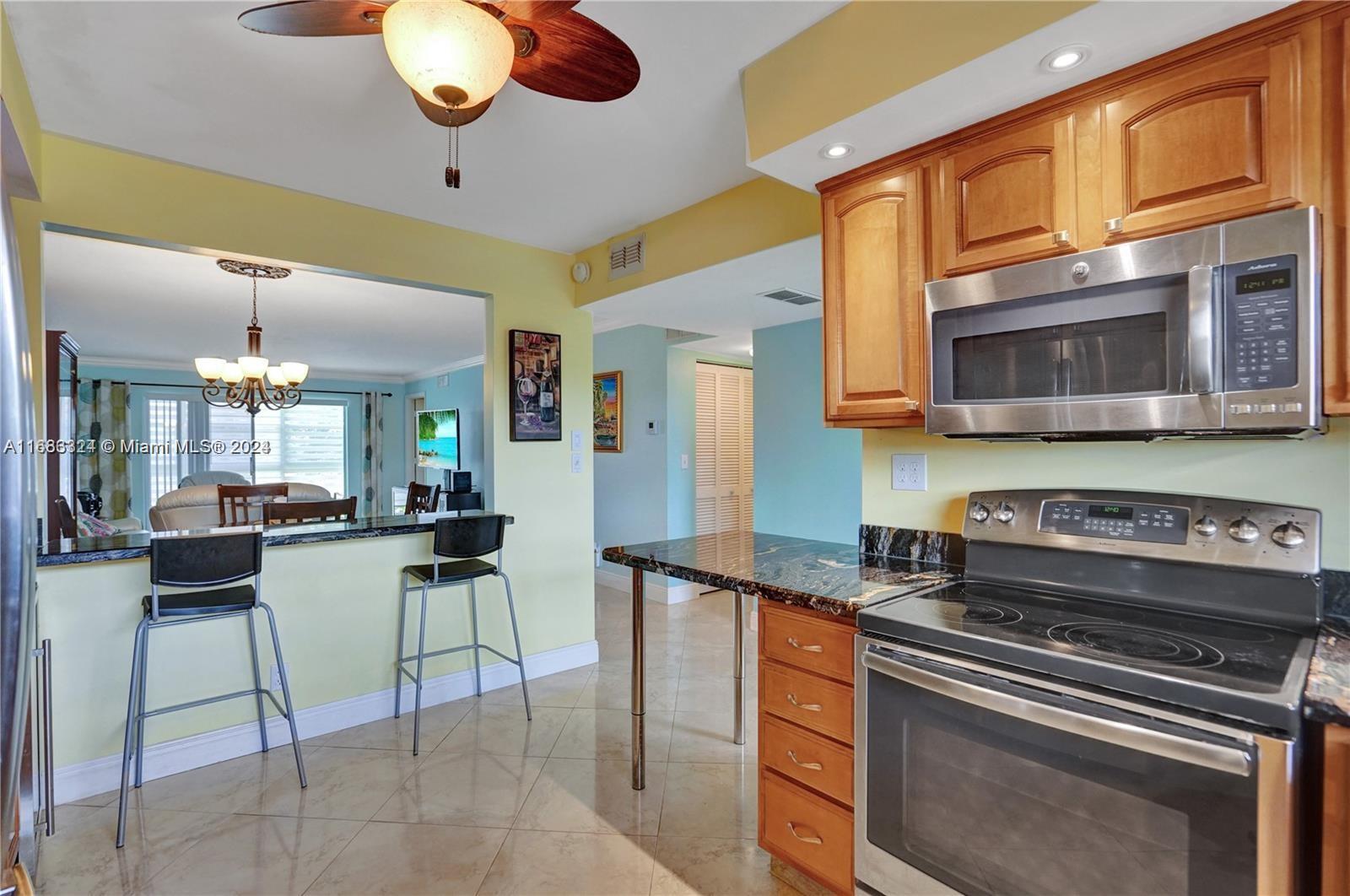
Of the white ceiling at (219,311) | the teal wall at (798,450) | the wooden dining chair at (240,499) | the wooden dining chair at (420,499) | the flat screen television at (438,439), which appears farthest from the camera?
the flat screen television at (438,439)

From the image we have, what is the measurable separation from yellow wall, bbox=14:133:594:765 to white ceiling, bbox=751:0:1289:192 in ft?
6.14

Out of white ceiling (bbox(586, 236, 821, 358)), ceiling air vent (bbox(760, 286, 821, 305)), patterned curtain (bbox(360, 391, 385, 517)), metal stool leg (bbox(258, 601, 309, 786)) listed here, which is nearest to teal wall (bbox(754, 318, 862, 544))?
white ceiling (bbox(586, 236, 821, 358))

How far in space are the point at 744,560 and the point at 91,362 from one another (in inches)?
348

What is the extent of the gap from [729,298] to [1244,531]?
251 centimetres

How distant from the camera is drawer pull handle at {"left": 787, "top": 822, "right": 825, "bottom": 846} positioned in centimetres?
166

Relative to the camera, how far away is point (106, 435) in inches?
292

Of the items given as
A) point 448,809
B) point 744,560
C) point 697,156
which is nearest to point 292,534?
point 448,809

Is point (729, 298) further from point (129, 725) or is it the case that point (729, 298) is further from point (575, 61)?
point (129, 725)

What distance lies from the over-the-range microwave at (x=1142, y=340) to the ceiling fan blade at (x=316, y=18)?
4.83ft

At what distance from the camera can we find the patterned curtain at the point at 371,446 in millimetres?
9469

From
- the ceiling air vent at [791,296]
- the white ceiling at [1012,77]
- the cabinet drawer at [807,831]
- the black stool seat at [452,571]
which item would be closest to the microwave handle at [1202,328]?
the white ceiling at [1012,77]

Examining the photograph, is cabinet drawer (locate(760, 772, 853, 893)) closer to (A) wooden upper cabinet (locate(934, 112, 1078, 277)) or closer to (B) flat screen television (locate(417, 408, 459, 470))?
(A) wooden upper cabinet (locate(934, 112, 1078, 277))

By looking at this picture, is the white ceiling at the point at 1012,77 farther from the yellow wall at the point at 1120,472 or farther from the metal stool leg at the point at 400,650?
the metal stool leg at the point at 400,650

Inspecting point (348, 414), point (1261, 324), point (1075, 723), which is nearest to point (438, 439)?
point (348, 414)
